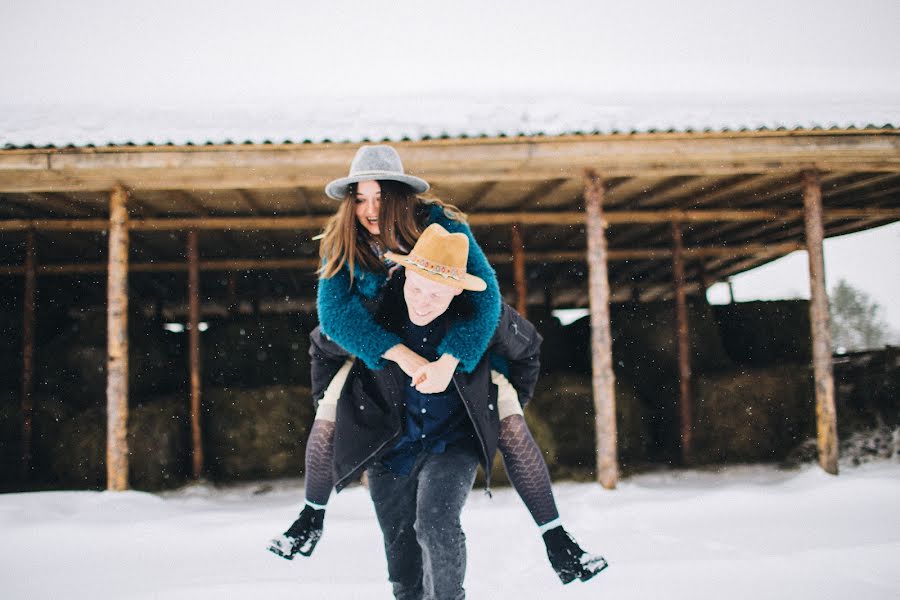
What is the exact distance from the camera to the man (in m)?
1.84

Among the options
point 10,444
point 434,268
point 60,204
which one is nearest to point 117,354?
point 60,204

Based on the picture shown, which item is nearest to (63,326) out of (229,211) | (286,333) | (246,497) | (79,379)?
(79,379)

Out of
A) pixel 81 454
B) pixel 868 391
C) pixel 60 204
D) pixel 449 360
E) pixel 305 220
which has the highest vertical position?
pixel 60 204

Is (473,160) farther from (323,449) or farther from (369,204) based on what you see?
(323,449)

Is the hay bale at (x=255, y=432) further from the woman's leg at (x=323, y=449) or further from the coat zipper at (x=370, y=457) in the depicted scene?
the coat zipper at (x=370, y=457)

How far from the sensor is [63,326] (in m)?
9.63

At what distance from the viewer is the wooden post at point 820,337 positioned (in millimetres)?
5828

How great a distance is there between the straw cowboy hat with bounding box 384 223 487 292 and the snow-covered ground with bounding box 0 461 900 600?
6.66ft

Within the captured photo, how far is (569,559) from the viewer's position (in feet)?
6.13

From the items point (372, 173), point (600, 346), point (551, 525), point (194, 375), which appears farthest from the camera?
point (194, 375)

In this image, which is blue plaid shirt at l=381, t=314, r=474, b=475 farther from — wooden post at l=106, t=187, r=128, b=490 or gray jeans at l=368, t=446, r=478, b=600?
wooden post at l=106, t=187, r=128, b=490

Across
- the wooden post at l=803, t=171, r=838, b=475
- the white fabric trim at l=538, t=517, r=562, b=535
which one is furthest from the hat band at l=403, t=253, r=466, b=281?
the wooden post at l=803, t=171, r=838, b=475

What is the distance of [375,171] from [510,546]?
109 inches

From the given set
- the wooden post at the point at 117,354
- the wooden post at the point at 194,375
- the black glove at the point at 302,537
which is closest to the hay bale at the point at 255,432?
the wooden post at the point at 194,375
